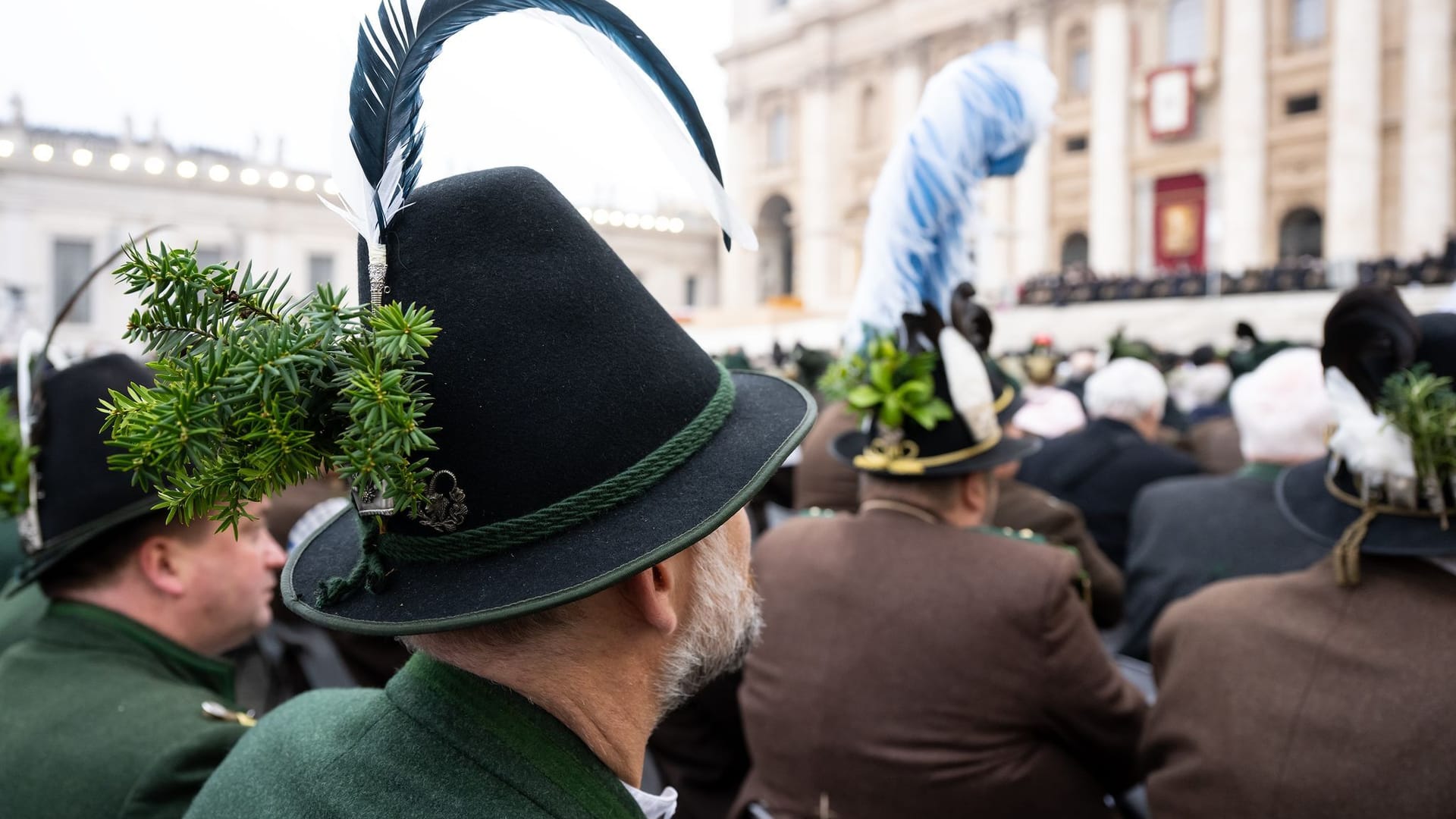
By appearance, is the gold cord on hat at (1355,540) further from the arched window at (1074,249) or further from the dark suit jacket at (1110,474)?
the arched window at (1074,249)

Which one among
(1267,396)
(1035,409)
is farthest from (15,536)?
Answer: (1035,409)

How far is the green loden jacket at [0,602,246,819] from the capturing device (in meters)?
1.47

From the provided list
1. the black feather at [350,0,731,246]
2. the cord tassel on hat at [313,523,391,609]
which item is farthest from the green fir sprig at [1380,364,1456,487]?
the cord tassel on hat at [313,523,391,609]

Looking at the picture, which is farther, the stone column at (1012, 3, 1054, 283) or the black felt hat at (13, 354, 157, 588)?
the stone column at (1012, 3, 1054, 283)

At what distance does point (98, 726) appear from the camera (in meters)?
1.57

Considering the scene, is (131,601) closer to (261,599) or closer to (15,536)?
(261,599)

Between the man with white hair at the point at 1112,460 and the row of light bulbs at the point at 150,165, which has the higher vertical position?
the row of light bulbs at the point at 150,165

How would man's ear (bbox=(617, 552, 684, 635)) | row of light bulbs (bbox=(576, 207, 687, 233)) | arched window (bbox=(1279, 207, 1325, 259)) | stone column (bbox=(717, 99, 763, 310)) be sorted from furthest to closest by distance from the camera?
stone column (bbox=(717, 99, 763, 310)), arched window (bbox=(1279, 207, 1325, 259)), row of light bulbs (bbox=(576, 207, 687, 233)), man's ear (bbox=(617, 552, 684, 635))

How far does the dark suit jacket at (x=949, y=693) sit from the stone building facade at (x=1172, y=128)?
66.3 feet

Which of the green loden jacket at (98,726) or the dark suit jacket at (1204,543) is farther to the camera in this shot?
the dark suit jacket at (1204,543)

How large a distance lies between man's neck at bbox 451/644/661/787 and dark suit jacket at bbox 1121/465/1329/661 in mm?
2647

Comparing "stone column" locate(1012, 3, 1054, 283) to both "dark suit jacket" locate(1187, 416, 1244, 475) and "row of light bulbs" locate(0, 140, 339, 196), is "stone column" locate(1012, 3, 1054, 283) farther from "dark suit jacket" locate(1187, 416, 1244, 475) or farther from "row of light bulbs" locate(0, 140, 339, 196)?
"dark suit jacket" locate(1187, 416, 1244, 475)

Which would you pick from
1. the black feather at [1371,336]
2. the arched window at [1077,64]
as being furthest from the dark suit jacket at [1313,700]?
the arched window at [1077,64]

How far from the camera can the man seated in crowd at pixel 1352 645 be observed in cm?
164
